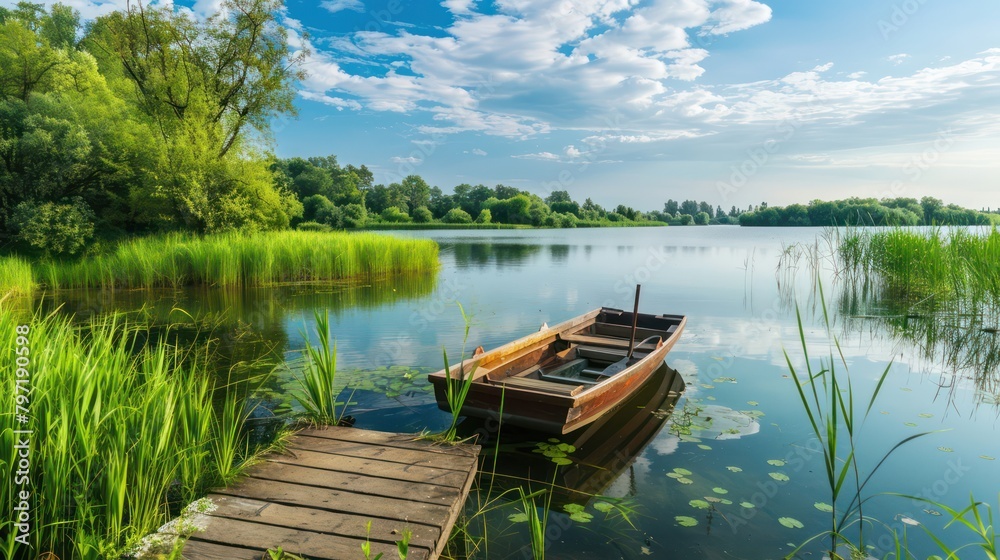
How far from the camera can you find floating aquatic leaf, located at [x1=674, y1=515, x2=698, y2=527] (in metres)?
3.83

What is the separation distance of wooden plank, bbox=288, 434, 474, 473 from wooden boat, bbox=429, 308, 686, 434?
619 millimetres

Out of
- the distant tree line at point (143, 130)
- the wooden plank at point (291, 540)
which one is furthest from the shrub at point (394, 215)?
Answer: the wooden plank at point (291, 540)

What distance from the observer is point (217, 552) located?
2.75 m

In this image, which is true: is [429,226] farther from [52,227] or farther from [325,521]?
[325,521]

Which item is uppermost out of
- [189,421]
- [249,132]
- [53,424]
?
[249,132]

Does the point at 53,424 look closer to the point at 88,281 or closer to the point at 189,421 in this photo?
the point at 189,421

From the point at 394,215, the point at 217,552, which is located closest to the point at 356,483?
the point at 217,552

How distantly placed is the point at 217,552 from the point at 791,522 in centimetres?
369

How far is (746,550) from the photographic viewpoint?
11.6 feet

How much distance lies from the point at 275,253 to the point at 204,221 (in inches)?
214

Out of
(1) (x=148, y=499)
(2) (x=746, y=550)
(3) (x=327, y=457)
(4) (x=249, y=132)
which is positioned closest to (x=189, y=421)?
(1) (x=148, y=499)

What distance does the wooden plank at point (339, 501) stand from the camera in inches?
126

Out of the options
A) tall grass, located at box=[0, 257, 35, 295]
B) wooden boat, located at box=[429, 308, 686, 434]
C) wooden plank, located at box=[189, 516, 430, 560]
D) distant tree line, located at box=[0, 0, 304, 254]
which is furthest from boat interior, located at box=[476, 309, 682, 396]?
distant tree line, located at box=[0, 0, 304, 254]

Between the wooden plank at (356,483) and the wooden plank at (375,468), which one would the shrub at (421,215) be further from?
the wooden plank at (356,483)
